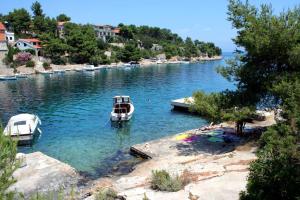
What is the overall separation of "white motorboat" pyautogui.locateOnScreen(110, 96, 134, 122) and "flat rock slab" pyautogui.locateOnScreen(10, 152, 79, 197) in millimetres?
15870

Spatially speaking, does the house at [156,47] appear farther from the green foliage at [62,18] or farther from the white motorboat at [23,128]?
the white motorboat at [23,128]

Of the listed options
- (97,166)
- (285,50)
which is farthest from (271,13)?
(97,166)

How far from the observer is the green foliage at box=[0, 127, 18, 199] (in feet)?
34.2

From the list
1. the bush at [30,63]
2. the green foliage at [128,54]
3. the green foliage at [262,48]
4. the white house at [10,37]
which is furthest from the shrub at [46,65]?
the green foliage at [262,48]

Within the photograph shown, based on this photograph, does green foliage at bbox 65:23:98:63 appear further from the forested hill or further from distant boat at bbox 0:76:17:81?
distant boat at bbox 0:76:17:81

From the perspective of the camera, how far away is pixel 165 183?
18.0 m

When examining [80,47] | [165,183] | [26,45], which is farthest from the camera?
[80,47]

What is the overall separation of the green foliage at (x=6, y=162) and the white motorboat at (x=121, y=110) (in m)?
31.0

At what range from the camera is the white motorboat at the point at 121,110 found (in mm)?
42028

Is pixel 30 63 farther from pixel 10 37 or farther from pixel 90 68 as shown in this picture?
pixel 90 68

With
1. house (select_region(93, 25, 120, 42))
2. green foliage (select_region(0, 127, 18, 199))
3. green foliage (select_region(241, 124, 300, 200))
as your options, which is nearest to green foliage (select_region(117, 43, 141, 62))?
house (select_region(93, 25, 120, 42))

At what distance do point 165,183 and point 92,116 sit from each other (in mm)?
30862

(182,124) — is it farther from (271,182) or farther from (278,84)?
(271,182)

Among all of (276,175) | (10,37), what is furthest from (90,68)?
(276,175)
